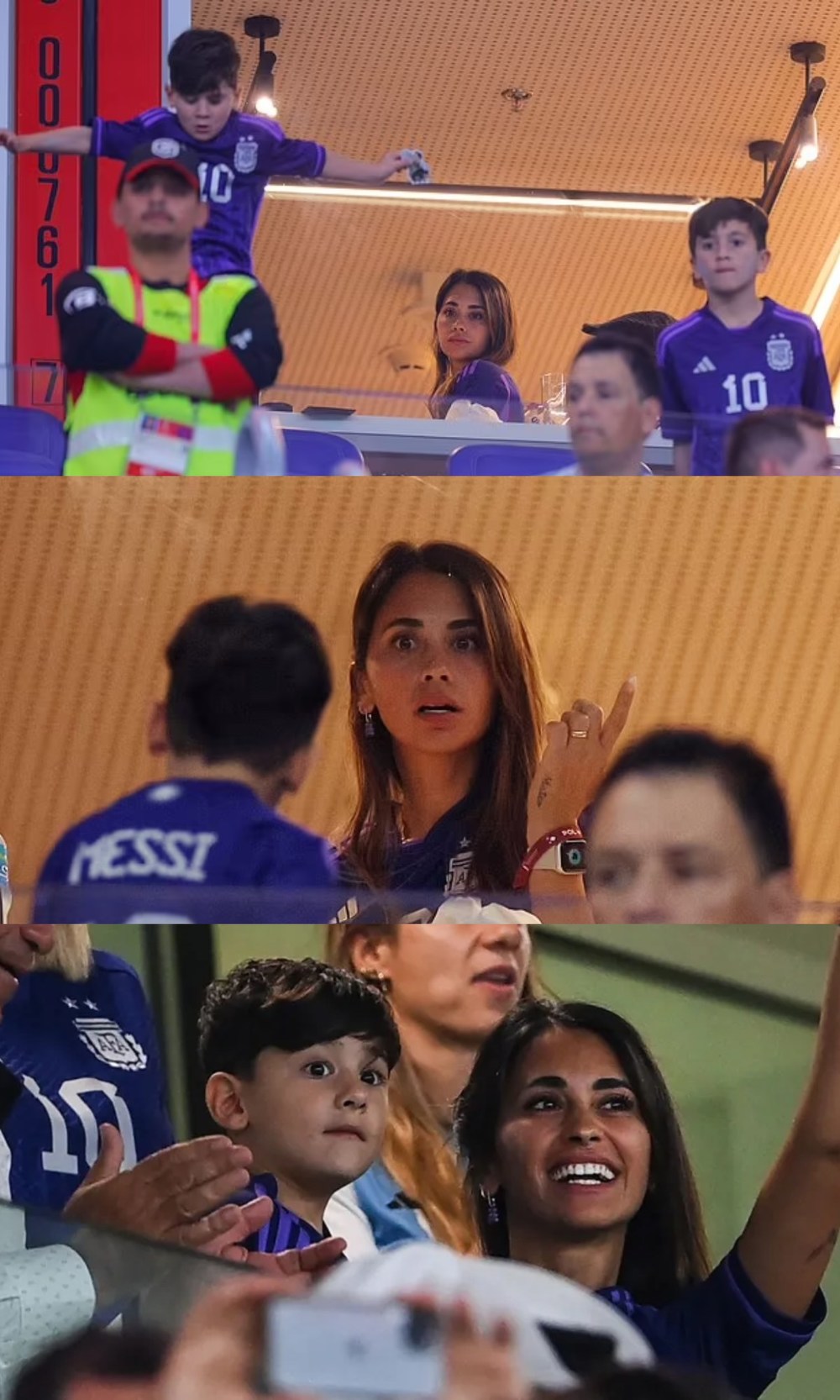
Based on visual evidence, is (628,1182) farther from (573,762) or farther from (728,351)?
(728,351)

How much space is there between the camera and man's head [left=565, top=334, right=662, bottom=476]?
3.03m

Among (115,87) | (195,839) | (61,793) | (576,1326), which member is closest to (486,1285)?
(576,1326)

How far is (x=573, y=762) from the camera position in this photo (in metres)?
2.96

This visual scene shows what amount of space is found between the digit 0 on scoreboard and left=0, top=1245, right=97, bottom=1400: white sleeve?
82.9 inches

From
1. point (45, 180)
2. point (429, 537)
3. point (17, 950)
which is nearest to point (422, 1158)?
point (17, 950)

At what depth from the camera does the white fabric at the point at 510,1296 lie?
1122 mm

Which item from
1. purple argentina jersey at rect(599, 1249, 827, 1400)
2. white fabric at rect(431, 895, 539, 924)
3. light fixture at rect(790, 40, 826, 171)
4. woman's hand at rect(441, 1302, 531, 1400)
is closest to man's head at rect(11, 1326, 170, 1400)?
woman's hand at rect(441, 1302, 531, 1400)

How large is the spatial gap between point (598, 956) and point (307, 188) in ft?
5.39

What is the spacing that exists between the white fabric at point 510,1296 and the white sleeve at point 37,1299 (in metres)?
0.13

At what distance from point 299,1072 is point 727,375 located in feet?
4.38

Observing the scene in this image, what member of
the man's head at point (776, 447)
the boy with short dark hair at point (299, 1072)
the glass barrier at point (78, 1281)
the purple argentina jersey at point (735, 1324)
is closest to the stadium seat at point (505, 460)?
the man's head at point (776, 447)

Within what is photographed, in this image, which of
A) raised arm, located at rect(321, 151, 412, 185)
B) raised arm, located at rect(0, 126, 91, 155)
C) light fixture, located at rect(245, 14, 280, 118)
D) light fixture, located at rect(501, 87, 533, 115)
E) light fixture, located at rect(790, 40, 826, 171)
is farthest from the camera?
light fixture, located at rect(501, 87, 533, 115)

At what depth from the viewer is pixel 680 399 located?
9.96 ft

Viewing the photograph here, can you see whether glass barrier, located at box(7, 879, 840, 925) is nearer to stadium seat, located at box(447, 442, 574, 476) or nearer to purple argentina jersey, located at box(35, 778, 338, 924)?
purple argentina jersey, located at box(35, 778, 338, 924)
